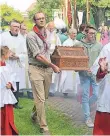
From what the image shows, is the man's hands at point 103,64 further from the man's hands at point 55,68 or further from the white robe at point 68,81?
the white robe at point 68,81

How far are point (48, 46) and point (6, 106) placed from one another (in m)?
1.29

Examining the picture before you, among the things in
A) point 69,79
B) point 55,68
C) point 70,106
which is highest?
point 55,68

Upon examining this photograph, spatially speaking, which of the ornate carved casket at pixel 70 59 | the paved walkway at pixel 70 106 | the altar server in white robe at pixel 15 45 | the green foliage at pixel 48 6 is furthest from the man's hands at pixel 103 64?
the green foliage at pixel 48 6

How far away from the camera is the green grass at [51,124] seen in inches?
270

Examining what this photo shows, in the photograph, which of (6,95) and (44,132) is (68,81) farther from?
(6,95)

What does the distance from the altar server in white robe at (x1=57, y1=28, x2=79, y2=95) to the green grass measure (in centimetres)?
209

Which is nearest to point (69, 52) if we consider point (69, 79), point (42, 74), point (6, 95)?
point (42, 74)

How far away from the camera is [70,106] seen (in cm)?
918

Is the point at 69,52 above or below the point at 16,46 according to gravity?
above

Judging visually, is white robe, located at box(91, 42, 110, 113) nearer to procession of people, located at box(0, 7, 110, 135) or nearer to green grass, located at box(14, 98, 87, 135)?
procession of people, located at box(0, 7, 110, 135)

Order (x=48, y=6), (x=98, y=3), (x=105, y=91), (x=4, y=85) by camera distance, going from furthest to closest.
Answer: (x=98, y=3) < (x=48, y=6) < (x=4, y=85) < (x=105, y=91)

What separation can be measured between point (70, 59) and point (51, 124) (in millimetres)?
1240

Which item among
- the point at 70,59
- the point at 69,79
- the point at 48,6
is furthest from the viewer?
the point at 48,6

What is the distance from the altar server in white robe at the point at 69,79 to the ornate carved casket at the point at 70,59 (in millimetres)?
3612
